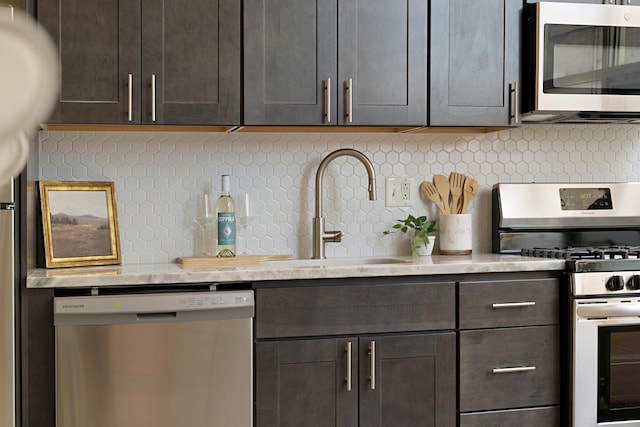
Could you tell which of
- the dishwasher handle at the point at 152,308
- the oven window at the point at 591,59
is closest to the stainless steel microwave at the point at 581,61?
the oven window at the point at 591,59

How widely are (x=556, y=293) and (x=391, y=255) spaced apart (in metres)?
0.73

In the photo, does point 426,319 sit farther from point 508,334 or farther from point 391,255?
point 391,255

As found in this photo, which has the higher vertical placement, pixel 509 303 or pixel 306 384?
pixel 509 303

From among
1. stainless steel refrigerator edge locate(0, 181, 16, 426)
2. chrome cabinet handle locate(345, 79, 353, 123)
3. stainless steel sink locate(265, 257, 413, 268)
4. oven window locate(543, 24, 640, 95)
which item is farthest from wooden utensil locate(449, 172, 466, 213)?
stainless steel refrigerator edge locate(0, 181, 16, 426)

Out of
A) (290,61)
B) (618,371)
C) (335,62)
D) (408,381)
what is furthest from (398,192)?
(618,371)

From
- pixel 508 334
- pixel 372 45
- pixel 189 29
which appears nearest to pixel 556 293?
pixel 508 334

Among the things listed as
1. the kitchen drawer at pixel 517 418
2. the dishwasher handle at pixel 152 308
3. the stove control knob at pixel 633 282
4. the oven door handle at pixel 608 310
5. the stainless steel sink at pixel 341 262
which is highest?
the stainless steel sink at pixel 341 262

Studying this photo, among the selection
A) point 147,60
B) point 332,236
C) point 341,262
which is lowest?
point 341,262

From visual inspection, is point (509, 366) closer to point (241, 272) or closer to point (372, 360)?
point (372, 360)

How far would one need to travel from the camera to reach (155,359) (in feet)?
7.50

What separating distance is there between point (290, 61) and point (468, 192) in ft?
3.24

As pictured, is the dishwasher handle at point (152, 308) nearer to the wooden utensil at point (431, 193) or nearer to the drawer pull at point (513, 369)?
the drawer pull at point (513, 369)

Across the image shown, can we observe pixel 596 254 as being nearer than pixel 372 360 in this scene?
No

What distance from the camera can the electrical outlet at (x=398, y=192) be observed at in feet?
10.1
